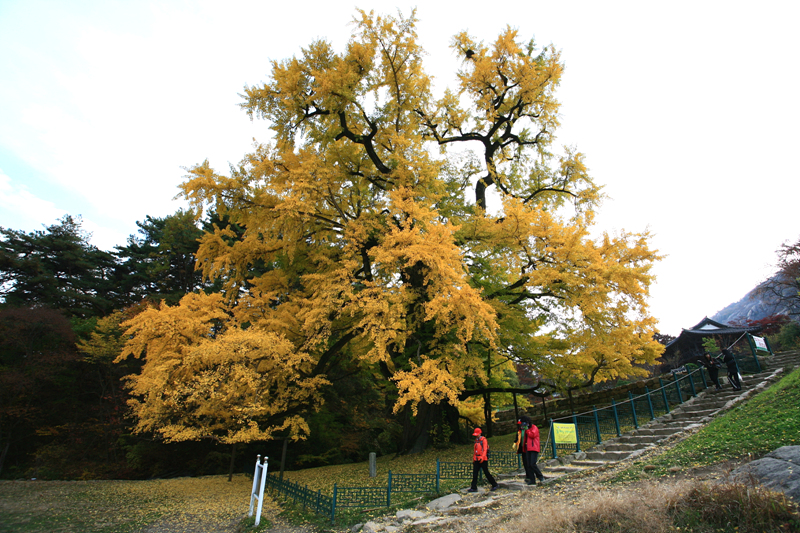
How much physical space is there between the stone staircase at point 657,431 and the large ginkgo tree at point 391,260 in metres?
1.56

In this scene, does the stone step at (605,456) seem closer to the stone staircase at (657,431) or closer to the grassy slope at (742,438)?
the stone staircase at (657,431)

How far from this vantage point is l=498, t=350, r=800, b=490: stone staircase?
26.1 ft

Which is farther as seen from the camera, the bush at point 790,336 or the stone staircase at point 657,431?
the bush at point 790,336

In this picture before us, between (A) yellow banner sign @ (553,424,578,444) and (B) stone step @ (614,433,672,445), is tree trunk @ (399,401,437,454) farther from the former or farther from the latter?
(B) stone step @ (614,433,672,445)

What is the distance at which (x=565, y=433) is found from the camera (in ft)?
28.1

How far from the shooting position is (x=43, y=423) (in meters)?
17.8

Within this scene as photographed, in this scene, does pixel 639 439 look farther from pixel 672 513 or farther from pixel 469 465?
pixel 672 513

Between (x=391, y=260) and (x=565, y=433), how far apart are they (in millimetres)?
5704

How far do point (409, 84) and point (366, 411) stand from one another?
14.9 meters

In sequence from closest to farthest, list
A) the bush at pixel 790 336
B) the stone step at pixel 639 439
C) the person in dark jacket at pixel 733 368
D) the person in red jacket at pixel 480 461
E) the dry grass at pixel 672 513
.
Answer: the dry grass at pixel 672 513
the person in red jacket at pixel 480 461
the stone step at pixel 639 439
the person in dark jacket at pixel 733 368
the bush at pixel 790 336

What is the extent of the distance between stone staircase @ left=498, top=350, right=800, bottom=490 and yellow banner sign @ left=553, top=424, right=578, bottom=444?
18.1 inches

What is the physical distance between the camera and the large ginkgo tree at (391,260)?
30.9 feet

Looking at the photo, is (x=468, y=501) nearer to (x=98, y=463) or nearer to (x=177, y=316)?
(x=177, y=316)

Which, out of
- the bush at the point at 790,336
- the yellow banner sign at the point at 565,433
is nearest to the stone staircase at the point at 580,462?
the yellow banner sign at the point at 565,433
